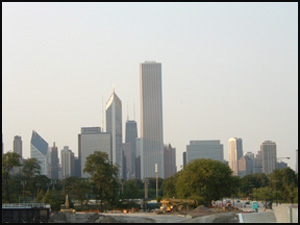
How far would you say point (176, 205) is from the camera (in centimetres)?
6969

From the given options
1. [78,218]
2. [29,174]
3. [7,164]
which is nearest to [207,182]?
[78,218]

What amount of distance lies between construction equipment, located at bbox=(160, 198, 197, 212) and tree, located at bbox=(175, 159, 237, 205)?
4.56 metres

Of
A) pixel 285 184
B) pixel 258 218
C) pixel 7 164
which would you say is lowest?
pixel 258 218

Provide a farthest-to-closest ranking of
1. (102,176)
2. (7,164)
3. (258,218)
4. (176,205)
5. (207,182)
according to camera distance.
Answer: (7,164)
(102,176)
(207,182)
(176,205)
(258,218)

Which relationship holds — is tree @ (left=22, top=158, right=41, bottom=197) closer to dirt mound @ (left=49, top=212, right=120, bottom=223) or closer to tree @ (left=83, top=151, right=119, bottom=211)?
tree @ (left=83, top=151, right=119, bottom=211)

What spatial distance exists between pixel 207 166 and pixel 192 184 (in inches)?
123

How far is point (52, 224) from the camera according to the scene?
5638cm

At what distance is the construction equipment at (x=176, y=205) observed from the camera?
6819 centimetres

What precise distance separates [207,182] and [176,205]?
10503 mm

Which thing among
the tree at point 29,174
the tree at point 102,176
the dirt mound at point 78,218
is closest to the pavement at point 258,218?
the dirt mound at point 78,218

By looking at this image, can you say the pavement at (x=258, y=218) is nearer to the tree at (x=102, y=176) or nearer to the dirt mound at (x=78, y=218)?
the dirt mound at (x=78, y=218)

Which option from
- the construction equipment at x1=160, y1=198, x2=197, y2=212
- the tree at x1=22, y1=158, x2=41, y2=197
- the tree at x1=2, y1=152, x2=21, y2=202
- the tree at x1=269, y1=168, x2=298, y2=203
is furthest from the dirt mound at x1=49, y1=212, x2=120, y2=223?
the tree at x1=269, y1=168, x2=298, y2=203

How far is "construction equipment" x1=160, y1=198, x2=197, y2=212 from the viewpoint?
68.2 m

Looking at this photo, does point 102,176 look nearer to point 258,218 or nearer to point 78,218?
point 78,218
